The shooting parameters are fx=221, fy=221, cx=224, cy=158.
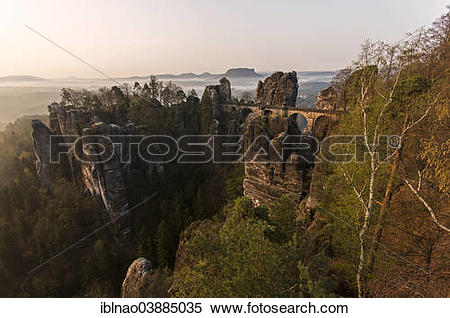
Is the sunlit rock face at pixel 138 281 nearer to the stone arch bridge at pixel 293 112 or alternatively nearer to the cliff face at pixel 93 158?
the cliff face at pixel 93 158

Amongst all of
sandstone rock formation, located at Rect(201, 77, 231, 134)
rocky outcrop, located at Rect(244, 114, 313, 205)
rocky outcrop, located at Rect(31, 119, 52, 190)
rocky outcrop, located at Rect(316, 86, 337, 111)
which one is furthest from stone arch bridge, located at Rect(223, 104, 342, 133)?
rocky outcrop, located at Rect(31, 119, 52, 190)

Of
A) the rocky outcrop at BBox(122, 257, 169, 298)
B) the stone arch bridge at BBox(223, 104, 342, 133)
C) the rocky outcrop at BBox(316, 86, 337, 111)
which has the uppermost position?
the rocky outcrop at BBox(316, 86, 337, 111)

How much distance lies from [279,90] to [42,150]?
102 ft

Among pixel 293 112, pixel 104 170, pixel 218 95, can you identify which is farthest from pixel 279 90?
pixel 104 170

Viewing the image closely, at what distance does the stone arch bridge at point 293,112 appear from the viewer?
26.1 m

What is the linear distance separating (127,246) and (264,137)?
57.6 feet

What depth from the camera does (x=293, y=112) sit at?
102ft

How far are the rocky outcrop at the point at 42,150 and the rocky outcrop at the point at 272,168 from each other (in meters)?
21.7

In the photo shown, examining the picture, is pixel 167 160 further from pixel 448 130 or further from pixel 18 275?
pixel 448 130

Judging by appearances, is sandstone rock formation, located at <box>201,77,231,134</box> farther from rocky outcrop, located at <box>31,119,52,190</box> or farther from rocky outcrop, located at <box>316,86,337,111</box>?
rocky outcrop, located at <box>31,119,52,190</box>

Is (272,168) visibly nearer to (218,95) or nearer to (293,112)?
(293,112)

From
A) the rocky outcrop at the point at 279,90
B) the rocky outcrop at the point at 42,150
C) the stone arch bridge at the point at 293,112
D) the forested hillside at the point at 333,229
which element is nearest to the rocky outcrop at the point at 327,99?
the stone arch bridge at the point at 293,112

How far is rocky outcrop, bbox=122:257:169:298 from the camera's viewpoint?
26.7 feet

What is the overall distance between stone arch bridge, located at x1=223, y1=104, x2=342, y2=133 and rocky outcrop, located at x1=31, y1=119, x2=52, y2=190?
24350mm
